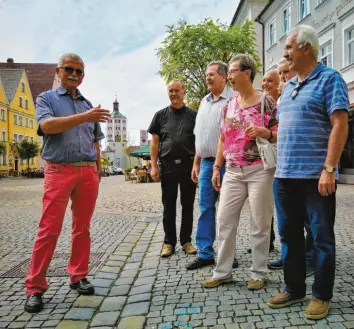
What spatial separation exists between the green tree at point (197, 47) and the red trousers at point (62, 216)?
17945mm

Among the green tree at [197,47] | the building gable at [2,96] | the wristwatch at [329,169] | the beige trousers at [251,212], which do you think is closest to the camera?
the wristwatch at [329,169]

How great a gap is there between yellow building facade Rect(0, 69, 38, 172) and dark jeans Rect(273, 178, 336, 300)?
2028 inches

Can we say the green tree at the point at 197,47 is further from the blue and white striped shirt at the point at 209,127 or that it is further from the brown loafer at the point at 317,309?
the brown loafer at the point at 317,309

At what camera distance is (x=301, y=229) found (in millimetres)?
3225

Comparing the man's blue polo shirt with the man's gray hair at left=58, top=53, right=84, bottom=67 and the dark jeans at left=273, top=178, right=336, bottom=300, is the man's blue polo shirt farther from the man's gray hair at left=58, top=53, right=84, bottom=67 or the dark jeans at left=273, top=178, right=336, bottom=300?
the dark jeans at left=273, top=178, right=336, bottom=300

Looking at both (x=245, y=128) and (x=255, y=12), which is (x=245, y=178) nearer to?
(x=245, y=128)

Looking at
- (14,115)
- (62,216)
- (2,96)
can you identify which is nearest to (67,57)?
(62,216)

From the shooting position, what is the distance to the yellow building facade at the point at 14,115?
5294cm

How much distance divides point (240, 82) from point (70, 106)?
148 centimetres

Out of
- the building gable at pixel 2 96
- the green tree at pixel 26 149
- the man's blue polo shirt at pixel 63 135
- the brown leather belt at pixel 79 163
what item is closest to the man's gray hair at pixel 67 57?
the man's blue polo shirt at pixel 63 135

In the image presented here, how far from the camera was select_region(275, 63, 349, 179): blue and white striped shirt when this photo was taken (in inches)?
114

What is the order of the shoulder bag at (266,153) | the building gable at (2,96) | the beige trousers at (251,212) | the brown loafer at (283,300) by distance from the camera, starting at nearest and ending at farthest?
the brown loafer at (283,300)
the shoulder bag at (266,153)
the beige trousers at (251,212)
the building gable at (2,96)

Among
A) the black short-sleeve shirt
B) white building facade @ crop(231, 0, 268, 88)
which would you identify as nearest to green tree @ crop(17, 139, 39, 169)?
white building facade @ crop(231, 0, 268, 88)

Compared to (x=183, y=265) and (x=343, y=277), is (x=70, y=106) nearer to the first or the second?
(x=183, y=265)
